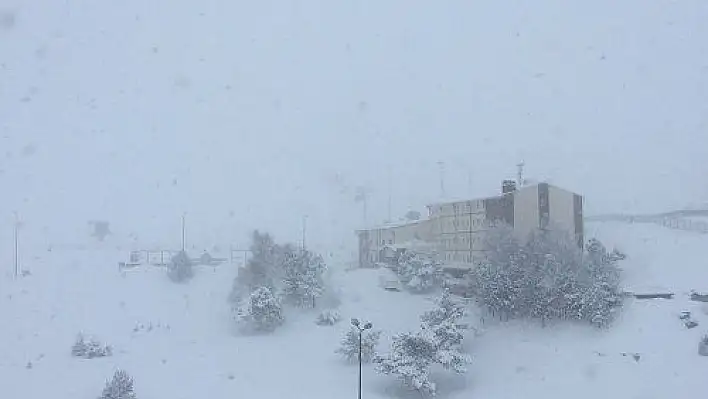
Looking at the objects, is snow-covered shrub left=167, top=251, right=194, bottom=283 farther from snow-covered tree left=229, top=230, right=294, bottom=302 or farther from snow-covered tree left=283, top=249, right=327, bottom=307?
snow-covered tree left=283, top=249, right=327, bottom=307

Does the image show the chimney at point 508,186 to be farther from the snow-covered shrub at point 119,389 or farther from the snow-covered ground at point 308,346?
the snow-covered shrub at point 119,389

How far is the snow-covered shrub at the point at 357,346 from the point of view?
3114 cm

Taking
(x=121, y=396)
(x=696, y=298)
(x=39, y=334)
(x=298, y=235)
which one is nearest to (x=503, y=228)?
(x=696, y=298)

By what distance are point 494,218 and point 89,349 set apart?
879 inches

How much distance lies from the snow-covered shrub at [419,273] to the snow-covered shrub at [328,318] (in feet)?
17.7

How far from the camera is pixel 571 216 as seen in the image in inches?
1702

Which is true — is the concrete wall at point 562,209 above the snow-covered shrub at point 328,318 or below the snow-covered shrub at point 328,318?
above

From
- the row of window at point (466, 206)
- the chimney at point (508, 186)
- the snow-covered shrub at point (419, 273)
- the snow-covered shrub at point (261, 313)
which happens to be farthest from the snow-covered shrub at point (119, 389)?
the chimney at point (508, 186)

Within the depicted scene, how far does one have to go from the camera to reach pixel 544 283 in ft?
111

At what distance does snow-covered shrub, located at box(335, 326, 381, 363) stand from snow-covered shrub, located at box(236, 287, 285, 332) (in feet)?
19.0

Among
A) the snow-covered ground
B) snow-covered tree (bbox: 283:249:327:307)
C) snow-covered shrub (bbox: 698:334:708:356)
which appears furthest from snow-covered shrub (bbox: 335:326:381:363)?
snow-covered shrub (bbox: 698:334:708:356)

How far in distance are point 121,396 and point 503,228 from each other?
20.9m

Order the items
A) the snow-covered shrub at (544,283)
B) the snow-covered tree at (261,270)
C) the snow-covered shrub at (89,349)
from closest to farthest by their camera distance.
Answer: the snow-covered shrub at (544,283) → the snow-covered shrub at (89,349) → the snow-covered tree at (261,270)

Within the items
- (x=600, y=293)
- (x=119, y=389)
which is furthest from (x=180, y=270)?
(x=600, y=293)
